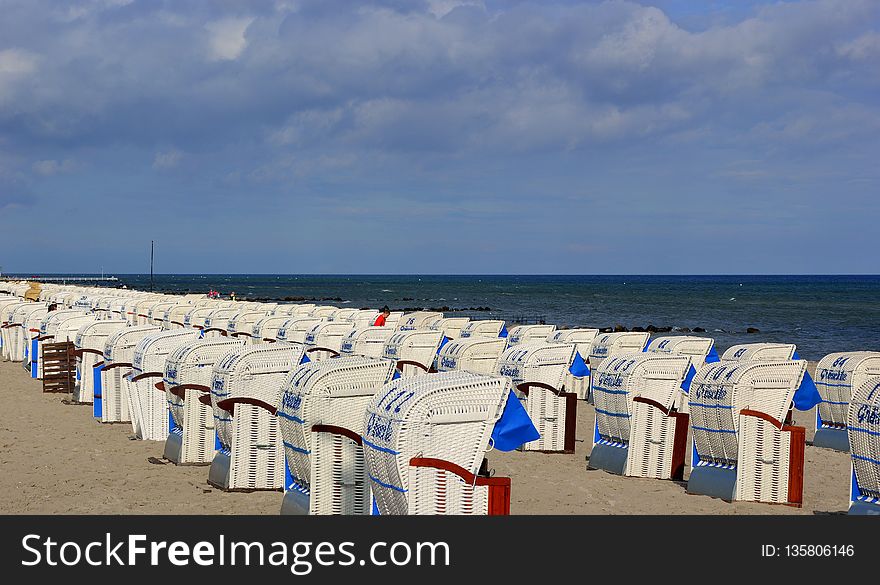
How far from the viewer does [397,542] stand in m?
6.24

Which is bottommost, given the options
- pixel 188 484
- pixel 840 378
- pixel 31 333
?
pixel 188 484

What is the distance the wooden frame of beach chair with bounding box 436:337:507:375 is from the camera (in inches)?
626

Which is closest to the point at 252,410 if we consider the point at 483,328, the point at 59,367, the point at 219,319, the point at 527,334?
the point at 527,334

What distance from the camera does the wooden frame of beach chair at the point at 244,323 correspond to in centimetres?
2361

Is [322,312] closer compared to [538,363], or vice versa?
[538,363]

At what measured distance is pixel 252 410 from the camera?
33.9 ft

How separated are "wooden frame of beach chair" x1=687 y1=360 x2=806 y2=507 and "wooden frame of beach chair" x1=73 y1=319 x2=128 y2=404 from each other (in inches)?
453

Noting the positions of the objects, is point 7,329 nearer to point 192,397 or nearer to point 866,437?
point 192,397

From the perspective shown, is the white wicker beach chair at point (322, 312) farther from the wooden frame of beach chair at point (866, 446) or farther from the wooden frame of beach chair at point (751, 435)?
the wooden frame of beach chair at point (866, 446)

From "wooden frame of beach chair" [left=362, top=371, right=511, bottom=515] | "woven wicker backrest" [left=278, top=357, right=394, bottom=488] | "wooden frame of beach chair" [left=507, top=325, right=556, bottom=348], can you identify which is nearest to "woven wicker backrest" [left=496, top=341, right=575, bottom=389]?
"wooden frame of beach chair" [left=507, top=325, right=556, bottom=348]

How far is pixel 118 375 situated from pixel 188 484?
199 inches

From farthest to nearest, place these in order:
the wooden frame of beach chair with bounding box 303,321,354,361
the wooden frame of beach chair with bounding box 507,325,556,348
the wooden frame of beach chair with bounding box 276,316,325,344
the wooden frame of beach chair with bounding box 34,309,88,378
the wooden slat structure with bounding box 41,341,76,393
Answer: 1. the wooden frame of beach chair with bounding box 34,309,88,378
2. the wooden frame of beach chair with bounding box 276,316,325,344
3. the wooden slat structure with bounding box 41,341,76,393
4. the wooden frame of beach chair with bounding box 507,325,556,348
5. the wooden frame of beach chair with bounding box 303,321,354,361

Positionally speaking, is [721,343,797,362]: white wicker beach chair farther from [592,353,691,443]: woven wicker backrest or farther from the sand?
[592,353,691,443]: woven wicker backrest

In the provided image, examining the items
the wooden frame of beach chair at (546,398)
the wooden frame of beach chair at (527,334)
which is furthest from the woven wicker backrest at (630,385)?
the wooden frame of beach chair at (527,334)
